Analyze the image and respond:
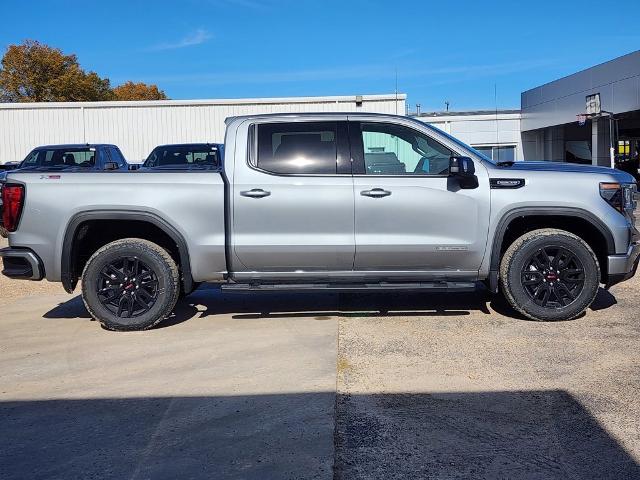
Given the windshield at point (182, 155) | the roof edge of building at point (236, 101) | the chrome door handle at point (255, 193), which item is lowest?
the chrome door handle at point (255, 193)

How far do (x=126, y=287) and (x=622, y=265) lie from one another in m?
4.52

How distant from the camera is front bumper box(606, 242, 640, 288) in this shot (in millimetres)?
6020

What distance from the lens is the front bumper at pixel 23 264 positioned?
5996 millimetres

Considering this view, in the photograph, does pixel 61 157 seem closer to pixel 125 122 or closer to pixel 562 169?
pixel 125 122

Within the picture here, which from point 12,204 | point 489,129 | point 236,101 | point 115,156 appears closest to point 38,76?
point 236,101

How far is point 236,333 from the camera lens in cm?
607

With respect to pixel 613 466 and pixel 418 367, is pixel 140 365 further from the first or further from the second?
pixel 613 466

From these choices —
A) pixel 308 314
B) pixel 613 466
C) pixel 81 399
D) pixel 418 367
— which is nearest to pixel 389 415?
pixel 418 367

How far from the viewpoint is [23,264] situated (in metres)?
Answer: 6.04

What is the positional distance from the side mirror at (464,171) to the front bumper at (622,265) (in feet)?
4.69

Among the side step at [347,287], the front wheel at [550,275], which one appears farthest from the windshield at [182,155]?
the front wheel at [550,275]

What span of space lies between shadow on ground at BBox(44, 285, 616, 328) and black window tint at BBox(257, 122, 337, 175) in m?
1.52

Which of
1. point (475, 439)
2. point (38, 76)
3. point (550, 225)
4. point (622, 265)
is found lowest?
point (475, 439)

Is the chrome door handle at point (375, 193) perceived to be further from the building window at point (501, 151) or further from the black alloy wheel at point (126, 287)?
the building window at point (501, 151)
